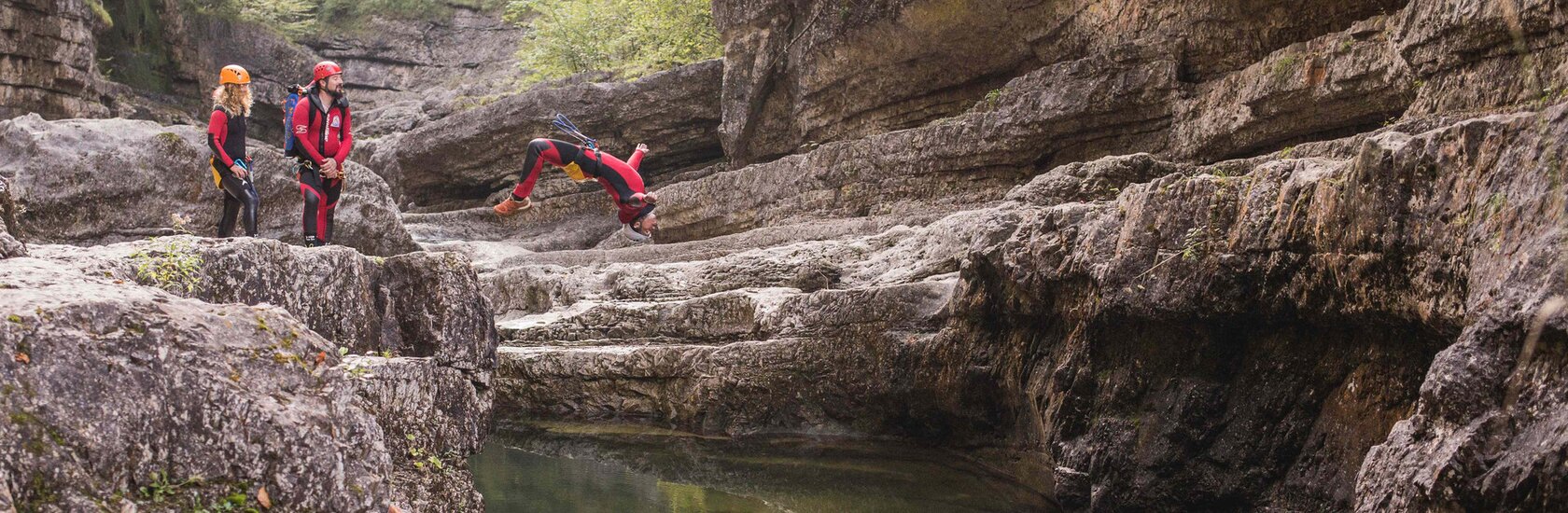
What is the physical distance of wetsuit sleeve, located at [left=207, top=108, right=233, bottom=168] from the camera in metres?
10.2

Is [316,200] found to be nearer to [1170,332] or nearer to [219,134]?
[219,134]

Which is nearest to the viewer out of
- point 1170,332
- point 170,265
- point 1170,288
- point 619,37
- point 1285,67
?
point 170,265

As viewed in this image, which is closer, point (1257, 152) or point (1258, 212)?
point (1258, 212)

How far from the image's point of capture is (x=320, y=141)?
413 inches

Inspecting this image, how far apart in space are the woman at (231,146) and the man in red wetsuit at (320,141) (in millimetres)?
475

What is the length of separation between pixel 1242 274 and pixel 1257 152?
7.00 m

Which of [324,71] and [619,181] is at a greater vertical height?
[324,71]

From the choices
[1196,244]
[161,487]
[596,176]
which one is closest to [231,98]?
[596,176]

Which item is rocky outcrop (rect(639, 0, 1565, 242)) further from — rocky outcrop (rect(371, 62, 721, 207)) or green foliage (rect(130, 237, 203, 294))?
green foliage (rect(130, 237, 203, 294))

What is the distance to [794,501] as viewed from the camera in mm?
9891

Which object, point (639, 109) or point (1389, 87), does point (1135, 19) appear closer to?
point (1389, 87)

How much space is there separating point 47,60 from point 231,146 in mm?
17157

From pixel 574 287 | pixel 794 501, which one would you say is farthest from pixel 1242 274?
→ pixel 574 287

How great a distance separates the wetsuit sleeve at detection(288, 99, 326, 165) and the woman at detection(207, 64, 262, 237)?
473 mm
